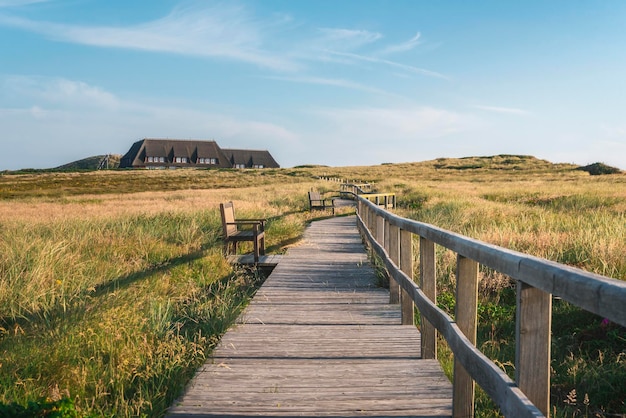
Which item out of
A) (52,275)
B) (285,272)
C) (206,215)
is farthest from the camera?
(206,215)

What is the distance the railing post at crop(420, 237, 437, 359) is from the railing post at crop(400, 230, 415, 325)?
98cm

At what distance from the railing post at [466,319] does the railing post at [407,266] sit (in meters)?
2.08

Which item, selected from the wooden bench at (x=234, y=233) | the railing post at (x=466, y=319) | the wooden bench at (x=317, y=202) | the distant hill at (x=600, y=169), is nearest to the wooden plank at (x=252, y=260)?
the wooden bench at (x=234, y=233)

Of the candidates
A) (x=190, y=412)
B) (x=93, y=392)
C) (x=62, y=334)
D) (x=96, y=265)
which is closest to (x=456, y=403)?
(x=190, y=412)

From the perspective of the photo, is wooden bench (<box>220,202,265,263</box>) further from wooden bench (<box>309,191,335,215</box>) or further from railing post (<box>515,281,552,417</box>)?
wooden bench (<box>309,191,335,215</box>)

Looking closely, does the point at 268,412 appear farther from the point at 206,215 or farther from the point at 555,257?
the point at 206,215

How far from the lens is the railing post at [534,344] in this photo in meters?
1.94

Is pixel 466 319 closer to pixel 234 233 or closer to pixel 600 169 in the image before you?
pixel 234 233

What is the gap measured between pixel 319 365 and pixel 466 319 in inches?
57.3

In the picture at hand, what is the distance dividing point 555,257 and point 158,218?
30.0 feet

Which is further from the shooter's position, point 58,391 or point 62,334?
point 62,334

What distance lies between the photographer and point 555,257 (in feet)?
24.2

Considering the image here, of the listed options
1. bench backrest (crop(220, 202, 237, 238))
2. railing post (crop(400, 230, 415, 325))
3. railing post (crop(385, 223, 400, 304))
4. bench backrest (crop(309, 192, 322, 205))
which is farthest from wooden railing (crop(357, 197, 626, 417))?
bench backrest (crop(309, 192, 322, 205))

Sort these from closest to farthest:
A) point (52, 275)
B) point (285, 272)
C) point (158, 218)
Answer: point (52, 275) < point (285, 272) < point (158, 218)
